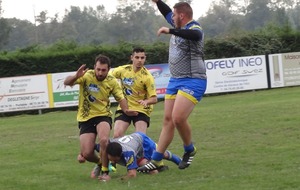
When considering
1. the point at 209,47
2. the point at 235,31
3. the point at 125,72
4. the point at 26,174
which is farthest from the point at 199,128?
the point at 235,31

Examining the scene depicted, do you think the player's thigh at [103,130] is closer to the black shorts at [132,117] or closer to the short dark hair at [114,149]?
the short dark hair at [114,149]

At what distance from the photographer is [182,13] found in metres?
8.53

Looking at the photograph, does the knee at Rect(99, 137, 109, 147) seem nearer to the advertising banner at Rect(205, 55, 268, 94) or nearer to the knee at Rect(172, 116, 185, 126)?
the knee at Rect(172, 116, 185, 126)

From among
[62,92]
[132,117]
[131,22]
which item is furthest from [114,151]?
[131,22]

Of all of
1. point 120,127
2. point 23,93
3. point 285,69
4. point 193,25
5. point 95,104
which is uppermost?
point 193,25

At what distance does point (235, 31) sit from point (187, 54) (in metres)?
26.6

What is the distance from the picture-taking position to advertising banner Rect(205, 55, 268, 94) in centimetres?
2833

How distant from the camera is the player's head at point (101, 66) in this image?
8.96 m

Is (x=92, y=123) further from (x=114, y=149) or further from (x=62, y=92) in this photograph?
(x=62, y=92)

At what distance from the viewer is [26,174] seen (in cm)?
965

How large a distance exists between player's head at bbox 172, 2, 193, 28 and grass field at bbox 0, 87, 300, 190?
2011 millimetres

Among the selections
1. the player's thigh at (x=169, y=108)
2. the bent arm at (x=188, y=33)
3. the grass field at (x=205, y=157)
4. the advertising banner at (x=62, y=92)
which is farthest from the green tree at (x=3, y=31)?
the bent arm at (x=188, y=33)

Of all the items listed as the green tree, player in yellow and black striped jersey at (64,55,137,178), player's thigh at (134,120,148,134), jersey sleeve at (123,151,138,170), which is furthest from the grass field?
the green tree

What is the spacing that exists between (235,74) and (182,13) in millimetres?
20320
